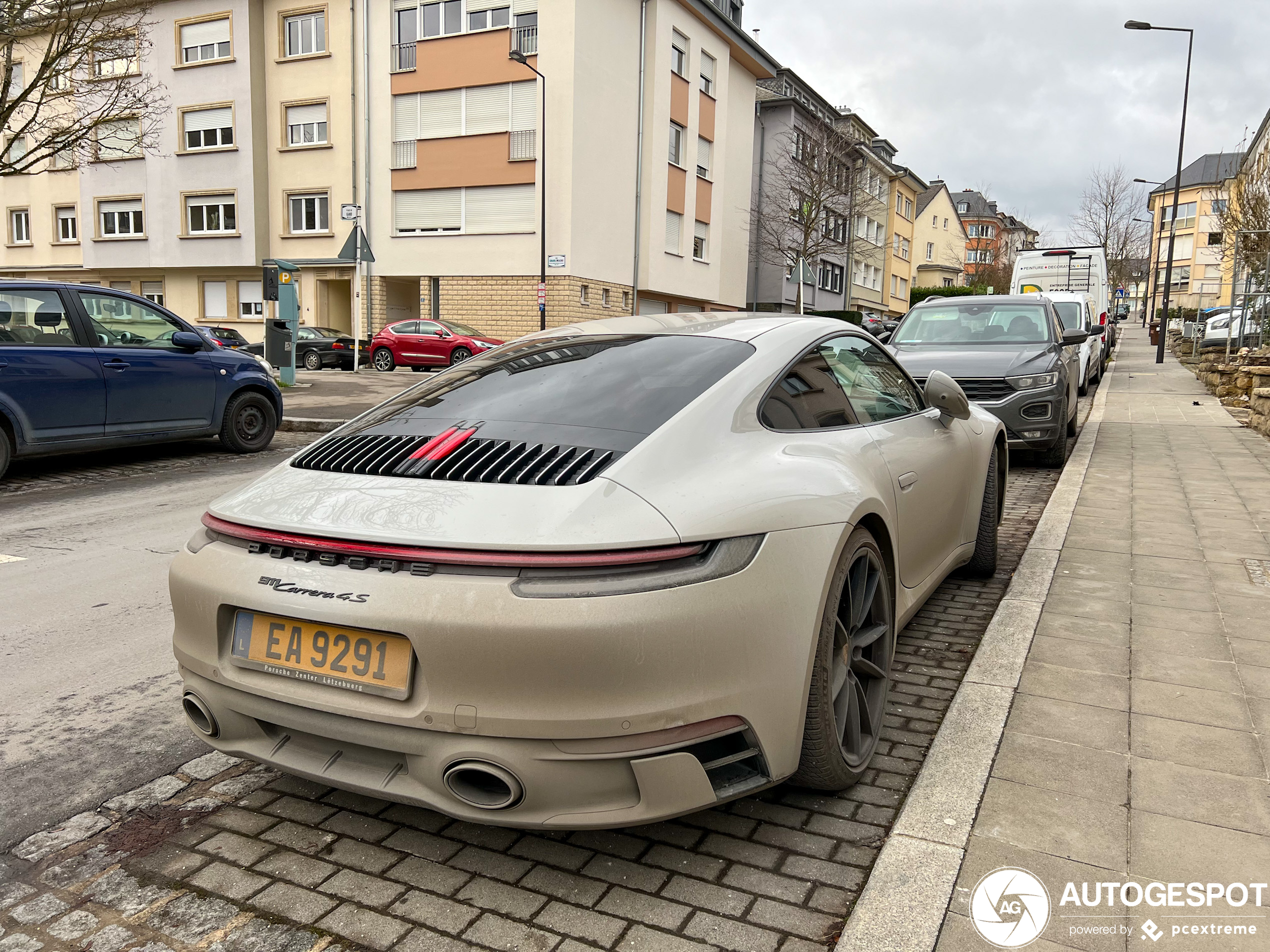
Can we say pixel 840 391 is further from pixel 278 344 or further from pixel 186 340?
pixel 278 344

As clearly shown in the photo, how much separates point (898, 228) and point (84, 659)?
64363 millimetres

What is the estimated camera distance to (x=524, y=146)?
1104 inches

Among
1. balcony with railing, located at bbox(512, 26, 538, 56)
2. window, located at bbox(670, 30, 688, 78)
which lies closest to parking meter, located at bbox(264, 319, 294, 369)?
balcony with railing, located at bbox(512, 26, 538, 56)

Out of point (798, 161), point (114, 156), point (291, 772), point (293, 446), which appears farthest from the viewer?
point (798, 161)

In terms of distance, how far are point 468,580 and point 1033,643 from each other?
292cm

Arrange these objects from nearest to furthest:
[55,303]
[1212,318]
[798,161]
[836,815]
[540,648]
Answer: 1. [540,648]
2. [836,815]
3. [55,303]
4. [1212,318]
5. [798,161]

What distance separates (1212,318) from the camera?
87.3 ft

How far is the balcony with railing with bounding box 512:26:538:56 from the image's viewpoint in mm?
27688

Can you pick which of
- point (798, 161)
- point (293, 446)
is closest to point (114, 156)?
point (798, 161)

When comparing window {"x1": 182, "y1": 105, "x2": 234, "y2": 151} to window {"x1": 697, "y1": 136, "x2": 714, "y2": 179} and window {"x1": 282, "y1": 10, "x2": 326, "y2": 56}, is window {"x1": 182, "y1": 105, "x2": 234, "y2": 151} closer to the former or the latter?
window {"x1": 282, "y1": 10, "x2": 326, "y2": 56}

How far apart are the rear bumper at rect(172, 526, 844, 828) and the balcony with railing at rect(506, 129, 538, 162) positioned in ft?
89.6

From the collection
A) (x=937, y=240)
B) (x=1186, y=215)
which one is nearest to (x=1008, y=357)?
(x=937, y=240)

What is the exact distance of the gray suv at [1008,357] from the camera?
28.8 feet

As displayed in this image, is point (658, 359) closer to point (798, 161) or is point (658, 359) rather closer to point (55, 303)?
point (55, 303)
